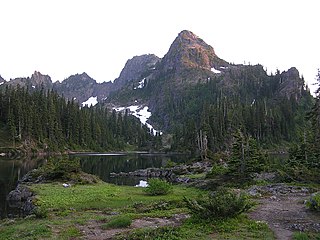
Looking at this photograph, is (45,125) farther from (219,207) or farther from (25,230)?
(219,207)

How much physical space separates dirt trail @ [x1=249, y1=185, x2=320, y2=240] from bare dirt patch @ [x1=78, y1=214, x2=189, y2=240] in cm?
474

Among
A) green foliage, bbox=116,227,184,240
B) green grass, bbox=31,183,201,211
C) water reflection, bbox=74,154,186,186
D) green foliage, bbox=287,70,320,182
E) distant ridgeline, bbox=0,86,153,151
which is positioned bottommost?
water reflection, bbox=74,154,186,186

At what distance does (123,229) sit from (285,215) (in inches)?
381

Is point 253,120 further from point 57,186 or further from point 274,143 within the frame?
point 57,186

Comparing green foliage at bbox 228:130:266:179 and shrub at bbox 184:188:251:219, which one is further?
green foliage at bbox 228:130:266:179

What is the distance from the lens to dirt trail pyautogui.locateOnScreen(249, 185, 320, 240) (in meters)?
16.4

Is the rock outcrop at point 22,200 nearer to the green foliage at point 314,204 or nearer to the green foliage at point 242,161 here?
the green foliage at point 314,204

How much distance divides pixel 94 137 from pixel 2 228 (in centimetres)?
14860

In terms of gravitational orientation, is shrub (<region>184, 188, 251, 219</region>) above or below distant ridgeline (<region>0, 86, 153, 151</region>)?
below

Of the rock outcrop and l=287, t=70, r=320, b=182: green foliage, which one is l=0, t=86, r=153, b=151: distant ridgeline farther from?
l=287, t=70, r=320, b=182: green foliage

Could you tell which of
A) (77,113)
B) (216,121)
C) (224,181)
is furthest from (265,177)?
(77,113)

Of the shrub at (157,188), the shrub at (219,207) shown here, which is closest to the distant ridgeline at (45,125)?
the shrub at (157,188)

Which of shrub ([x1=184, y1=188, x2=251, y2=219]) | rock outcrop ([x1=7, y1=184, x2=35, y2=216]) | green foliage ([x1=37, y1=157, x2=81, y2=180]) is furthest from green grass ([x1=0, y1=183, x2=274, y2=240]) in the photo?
green foliage ([x1=37, y1=157, x2=81, y2=180])

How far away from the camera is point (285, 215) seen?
2005 cm
